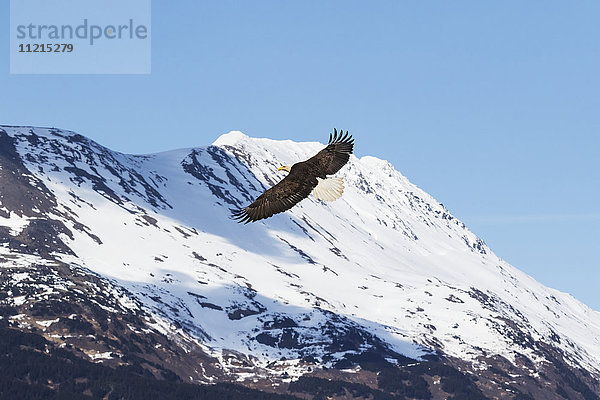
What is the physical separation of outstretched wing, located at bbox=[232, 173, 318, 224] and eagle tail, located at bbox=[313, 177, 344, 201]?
0.39 metres

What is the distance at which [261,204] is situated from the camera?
62469 millimetres

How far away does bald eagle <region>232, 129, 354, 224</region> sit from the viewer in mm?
61656

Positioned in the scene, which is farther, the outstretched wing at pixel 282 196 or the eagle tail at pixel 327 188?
the outstretched wing at pixel 282 196

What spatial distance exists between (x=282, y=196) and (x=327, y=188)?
9.32ft

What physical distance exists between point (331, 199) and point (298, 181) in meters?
2.47

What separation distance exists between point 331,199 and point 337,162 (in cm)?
277

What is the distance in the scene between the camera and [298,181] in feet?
203

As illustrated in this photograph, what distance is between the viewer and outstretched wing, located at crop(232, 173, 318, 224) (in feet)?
203

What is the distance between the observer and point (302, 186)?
204ft

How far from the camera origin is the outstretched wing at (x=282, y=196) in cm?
6178

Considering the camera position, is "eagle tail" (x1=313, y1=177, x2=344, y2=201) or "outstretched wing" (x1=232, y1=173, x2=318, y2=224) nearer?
"eagle tail" (x1=313, y1=177, x2=344, y2=201)

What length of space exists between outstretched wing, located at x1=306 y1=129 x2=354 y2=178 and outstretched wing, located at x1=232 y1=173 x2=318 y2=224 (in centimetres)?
89

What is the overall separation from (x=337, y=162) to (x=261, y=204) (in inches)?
213

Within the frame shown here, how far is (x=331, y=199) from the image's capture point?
61.0m
